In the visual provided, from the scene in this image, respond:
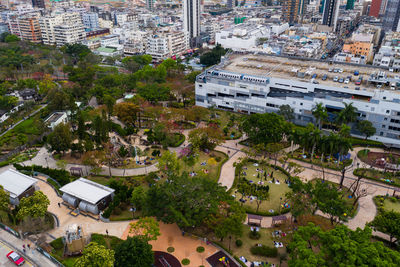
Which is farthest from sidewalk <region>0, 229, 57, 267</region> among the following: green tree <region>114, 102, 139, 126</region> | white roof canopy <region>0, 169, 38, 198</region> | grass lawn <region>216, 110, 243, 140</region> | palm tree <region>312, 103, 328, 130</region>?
palm tree <region>312, 103, 328, 130</region>

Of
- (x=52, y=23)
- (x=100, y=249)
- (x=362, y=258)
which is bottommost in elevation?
(x=100, y=249)

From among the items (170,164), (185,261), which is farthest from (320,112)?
(185,261)

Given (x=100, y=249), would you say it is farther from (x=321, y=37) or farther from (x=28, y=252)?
(x=321, y=37)

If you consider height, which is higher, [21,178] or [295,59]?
[295,59]

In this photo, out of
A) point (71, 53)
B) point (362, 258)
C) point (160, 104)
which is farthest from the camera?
point (71, 53)

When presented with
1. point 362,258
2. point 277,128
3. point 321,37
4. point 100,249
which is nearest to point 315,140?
point 277,128

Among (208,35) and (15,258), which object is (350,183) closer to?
(15,258)
